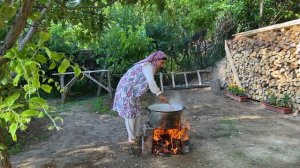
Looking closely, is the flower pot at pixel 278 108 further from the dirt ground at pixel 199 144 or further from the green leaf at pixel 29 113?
the green leaf at pixel 29 113

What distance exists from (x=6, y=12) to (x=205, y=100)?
750cm

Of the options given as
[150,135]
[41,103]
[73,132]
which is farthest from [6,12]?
[73,132]

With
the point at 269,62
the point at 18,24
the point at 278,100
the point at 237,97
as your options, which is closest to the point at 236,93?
the point at 237,97

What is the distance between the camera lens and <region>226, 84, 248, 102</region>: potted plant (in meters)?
8.13

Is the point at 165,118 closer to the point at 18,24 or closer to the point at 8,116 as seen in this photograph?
the point at 18,24

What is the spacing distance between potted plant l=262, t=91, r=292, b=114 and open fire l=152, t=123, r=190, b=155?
3.19 m

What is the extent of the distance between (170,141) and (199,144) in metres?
0.57

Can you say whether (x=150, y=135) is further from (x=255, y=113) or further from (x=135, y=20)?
(x=135, y=20)

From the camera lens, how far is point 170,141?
14.8 ft

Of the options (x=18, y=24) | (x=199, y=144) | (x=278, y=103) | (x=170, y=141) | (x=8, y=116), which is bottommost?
(x=199, y=144)

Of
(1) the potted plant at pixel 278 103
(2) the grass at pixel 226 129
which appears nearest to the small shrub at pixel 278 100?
(1) the potted plant at pixel 278 103

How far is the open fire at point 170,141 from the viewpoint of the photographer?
175 inches

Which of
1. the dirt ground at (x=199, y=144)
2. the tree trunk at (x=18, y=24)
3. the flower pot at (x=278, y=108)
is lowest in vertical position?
the dirt ground at (x=199, y=144)

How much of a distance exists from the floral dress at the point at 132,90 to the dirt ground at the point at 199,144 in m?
0.55
